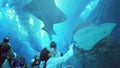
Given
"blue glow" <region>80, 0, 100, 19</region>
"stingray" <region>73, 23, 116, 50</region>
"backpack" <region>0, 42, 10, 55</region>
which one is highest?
"blue glow" <region>80, 0, 100, 19</region>

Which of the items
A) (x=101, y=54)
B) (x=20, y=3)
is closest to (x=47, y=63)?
(x=101, y=54)

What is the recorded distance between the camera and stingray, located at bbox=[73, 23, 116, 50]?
308 inches

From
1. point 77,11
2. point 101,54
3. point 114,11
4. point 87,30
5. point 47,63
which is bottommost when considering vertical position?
point 47,63

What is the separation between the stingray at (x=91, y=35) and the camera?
782 centimetres

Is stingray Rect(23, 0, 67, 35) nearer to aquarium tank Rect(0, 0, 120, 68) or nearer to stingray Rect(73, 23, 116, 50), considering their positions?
aquarium tank Rect(0, 0, 120, 68)

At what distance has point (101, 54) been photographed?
287 inches

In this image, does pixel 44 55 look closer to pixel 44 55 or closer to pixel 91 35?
pixel 44 55

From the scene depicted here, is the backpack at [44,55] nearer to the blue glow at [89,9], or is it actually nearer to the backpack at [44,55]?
the backpack at [44,55]

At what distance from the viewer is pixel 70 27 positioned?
12828 mm

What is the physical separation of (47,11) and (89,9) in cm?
241

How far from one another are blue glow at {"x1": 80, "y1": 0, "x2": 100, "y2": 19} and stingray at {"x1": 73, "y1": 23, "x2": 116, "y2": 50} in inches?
94.4

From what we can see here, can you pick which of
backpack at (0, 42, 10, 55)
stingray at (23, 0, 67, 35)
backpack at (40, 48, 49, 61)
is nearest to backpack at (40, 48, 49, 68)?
backpack at (40, 48, 49, 61)

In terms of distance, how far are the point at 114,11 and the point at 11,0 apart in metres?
6.45

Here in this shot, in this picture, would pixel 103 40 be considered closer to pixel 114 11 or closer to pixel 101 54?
pixel 101 54
